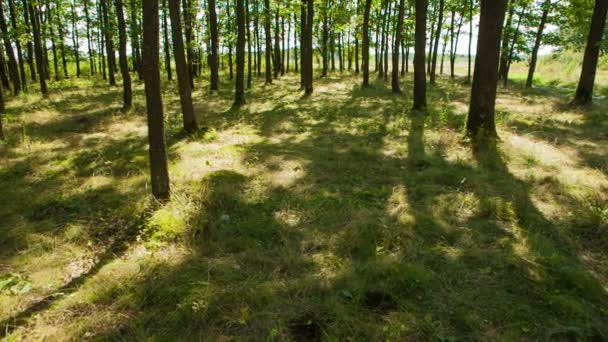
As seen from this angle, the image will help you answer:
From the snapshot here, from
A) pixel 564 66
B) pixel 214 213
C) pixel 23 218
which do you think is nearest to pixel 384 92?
pixel 214 213

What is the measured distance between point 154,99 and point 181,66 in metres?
4.66

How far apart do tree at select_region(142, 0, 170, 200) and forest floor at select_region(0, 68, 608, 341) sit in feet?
1.01

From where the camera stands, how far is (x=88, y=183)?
612 centimetres

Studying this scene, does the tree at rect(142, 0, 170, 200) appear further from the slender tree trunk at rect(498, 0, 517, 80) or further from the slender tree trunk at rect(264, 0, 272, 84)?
the slender tree trunk at rect(498, 0, 517, 80)

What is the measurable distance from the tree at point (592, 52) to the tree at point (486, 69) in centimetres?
622

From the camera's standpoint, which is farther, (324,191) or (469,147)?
(469,147)

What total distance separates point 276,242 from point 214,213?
121cm

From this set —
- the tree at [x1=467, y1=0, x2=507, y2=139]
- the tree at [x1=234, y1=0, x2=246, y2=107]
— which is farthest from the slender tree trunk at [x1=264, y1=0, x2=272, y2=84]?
the tree at [x1=467, y1=0, x2=507, y2=139]

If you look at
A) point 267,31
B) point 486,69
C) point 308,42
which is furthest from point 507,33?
point 486,69

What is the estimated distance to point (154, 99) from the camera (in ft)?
16.3

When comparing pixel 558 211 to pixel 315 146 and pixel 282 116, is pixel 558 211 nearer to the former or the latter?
pixel 315 146

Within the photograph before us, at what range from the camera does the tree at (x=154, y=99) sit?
4.61 m

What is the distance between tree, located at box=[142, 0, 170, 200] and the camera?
181 inches

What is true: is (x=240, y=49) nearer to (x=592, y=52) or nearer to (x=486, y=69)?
(x=486, y=69)
